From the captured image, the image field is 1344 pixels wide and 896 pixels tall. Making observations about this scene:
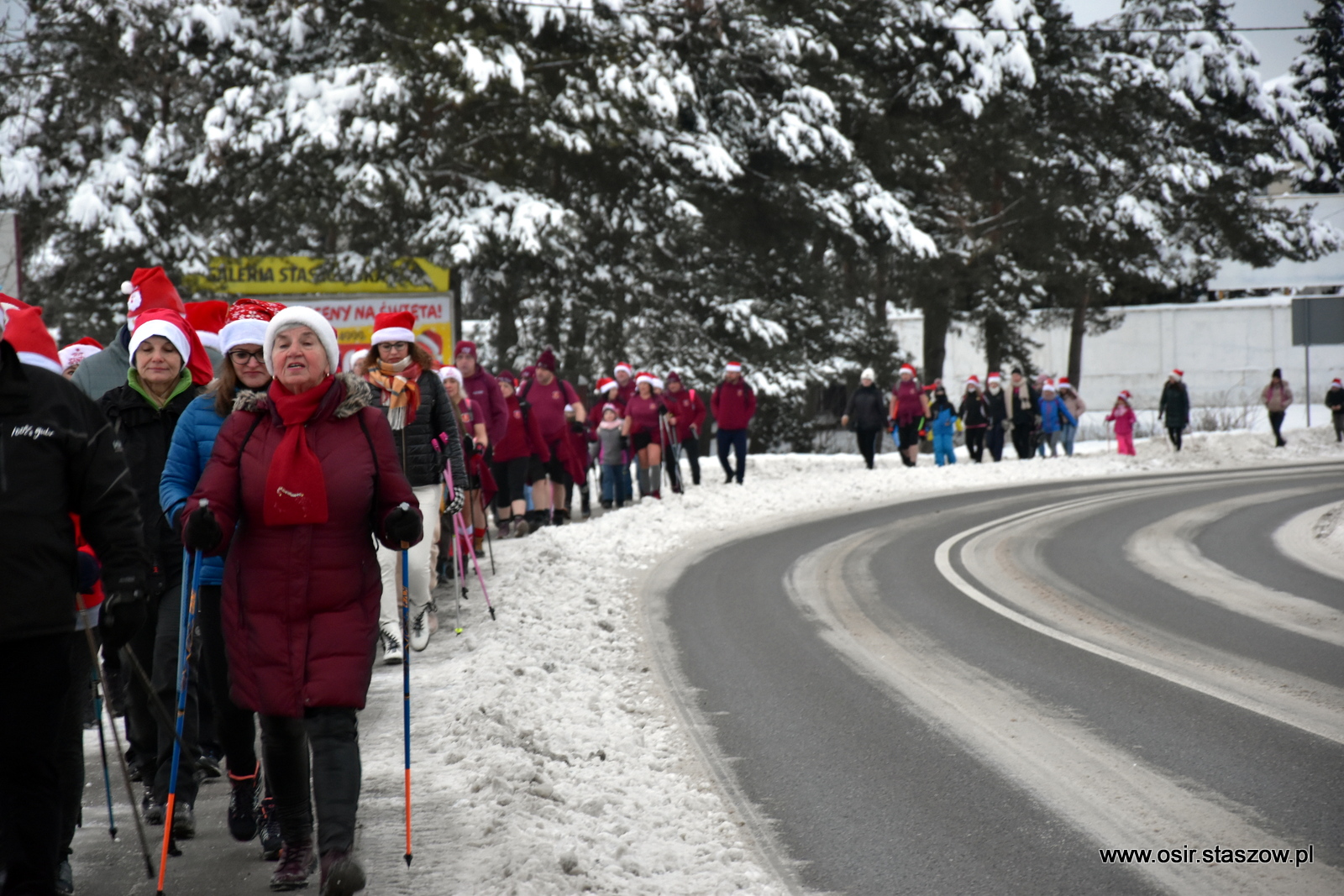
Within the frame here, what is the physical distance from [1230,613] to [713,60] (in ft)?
73.4

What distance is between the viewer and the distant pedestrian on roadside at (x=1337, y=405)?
2928 centimetres

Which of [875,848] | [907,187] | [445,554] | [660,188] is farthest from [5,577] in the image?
[907,187]

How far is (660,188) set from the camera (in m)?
27.1

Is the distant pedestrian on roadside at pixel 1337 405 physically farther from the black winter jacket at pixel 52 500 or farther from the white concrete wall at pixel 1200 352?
the black winter jacket at pixel 52 500

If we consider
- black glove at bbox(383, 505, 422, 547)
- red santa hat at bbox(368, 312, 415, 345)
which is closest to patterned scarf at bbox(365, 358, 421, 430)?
red santa hat at bbox(368, 312, 415, 345)

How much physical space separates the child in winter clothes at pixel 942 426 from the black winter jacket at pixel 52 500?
2326 cm

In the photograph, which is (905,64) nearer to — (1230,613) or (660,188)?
(660,188)

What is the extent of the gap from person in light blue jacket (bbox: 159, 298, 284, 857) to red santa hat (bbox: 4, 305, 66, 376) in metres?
0.77

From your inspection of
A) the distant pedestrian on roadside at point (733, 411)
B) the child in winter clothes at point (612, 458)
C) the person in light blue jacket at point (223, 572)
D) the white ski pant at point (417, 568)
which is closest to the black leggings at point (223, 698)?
the person in light blue jacket at point (223, 572)

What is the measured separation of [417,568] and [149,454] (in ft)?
9.24

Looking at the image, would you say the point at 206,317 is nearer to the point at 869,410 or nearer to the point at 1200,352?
the point at 869,410

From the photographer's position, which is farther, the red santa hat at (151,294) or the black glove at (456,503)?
the black glove at (456,503)

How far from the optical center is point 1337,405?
29.4 m

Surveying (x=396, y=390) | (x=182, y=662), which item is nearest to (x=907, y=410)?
(x=396, y=390)
